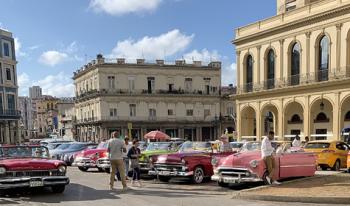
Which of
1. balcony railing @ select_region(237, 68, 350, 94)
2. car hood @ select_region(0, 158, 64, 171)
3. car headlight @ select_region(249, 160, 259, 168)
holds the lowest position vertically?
car headlight @ select_region(249, 160, 259, 168)

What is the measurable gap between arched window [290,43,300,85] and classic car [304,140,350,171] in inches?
640

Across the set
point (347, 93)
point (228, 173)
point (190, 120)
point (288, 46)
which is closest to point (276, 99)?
point (288, 46)

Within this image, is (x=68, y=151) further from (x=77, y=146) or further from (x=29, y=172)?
(x=29, y=172)

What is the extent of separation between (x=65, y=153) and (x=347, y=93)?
2015cm

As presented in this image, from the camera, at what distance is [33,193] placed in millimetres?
11703

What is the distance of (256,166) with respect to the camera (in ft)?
39.3

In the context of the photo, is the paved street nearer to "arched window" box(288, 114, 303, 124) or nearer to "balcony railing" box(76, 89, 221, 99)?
"arched window" box(288, 114, 303, 124)

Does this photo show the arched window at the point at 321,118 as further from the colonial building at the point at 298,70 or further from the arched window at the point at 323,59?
the arched window at the point at 323,59

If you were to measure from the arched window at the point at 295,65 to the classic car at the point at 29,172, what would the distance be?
2674 cm

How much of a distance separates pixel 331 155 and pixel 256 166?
25.5ft

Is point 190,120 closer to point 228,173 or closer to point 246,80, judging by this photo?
point 246,80

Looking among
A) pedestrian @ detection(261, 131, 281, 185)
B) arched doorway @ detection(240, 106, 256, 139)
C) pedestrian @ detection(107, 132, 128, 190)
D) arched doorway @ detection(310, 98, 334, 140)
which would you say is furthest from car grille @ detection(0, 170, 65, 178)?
arched doorway @ detection(240, 106, 256, 139)

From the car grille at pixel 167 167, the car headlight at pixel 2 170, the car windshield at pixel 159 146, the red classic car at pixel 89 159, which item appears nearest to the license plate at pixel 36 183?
the car headlight at pixel 2 170

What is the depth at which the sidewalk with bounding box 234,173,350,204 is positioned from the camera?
9797mm
